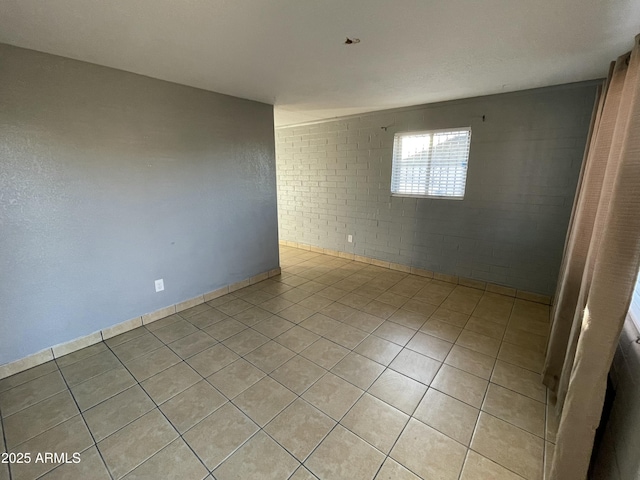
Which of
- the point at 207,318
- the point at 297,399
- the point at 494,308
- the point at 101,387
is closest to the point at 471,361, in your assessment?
the point at 494,308

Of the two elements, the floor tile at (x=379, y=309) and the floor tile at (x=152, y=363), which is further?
the floor tile at (x=379, y=309)

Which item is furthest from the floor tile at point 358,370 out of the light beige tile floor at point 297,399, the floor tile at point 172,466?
the floor tile at point 172,466

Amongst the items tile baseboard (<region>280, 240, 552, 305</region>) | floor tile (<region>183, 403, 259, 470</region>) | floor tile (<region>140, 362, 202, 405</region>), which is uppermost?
tile baseboard (<region>280, 240, 552, 305</region>)

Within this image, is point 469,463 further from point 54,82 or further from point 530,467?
point 54,82

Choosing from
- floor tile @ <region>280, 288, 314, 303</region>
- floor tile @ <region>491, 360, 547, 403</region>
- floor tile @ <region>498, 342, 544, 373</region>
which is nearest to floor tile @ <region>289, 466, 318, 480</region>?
floor tile @ <region>491, 360, 547, 403</region>

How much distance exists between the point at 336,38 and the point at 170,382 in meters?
2.57

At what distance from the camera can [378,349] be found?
2.34m

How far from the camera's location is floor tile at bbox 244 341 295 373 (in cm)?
213

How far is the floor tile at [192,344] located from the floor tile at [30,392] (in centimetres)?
72

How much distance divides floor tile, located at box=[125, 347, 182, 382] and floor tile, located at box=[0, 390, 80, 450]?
365 millimetres

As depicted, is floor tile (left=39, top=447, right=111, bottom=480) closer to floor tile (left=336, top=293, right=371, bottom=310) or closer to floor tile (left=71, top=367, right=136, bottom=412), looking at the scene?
floor tile (left=71, top=367, right=136, bottom=412)

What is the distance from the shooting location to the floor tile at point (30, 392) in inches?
69.5

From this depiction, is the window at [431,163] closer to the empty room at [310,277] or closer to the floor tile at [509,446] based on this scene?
the empty room at [310,277]

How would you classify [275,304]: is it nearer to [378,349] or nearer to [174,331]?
[174,331]
